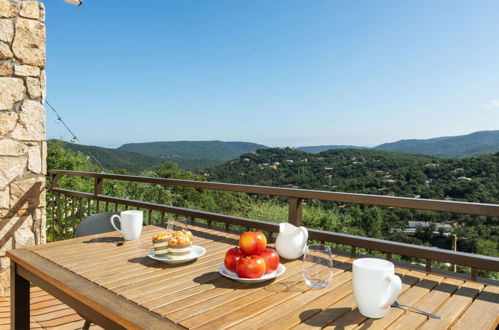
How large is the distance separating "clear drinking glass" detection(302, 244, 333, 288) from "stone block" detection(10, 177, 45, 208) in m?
2.78

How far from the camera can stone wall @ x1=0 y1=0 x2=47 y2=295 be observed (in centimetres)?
281

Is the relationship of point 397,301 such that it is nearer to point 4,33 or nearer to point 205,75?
point 4,33

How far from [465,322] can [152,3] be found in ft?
52.3

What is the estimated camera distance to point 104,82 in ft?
67.4

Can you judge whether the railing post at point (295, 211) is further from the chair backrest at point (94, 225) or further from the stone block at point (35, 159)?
the stone block at point (35, 159)

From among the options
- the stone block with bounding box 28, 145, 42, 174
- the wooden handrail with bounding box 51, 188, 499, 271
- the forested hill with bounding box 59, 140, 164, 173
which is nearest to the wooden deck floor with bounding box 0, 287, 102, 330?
the stone block with bounding box 28, 145, 42, 174

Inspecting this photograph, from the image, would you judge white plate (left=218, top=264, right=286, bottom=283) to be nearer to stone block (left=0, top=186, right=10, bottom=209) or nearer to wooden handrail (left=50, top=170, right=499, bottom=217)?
wooden handrail (left=50, top=170, right=499, bottom=217)

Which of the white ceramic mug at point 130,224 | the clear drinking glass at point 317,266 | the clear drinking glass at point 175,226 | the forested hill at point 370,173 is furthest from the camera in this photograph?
the forested hill at point 370,173

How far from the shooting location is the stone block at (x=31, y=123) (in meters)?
2.89

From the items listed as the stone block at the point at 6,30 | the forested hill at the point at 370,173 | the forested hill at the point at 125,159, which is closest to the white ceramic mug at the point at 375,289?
the stone block at the point at 6,30

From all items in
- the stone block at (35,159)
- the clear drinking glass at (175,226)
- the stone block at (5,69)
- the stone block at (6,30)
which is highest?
the stone block at (6,30)

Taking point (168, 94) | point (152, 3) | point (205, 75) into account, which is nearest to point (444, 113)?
point (205, 75)

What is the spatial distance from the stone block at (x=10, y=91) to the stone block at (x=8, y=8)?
51 centimetres

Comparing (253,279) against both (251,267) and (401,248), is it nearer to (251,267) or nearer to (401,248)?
(251,267)
